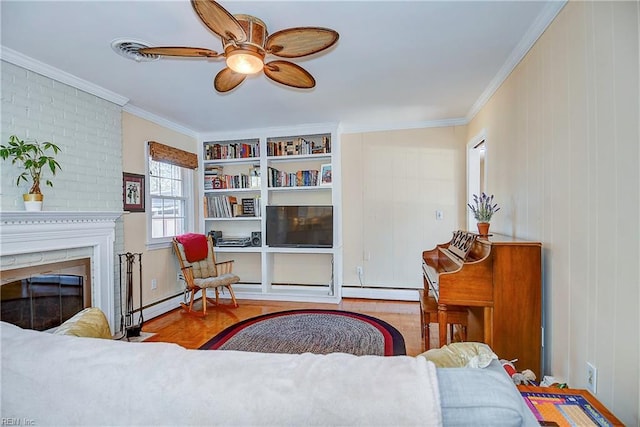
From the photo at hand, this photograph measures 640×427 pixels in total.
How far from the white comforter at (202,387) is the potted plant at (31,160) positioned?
205 cm

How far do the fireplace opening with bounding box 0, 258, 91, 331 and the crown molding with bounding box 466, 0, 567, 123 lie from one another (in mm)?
3905

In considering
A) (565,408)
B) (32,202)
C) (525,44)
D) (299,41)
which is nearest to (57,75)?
(32,202)

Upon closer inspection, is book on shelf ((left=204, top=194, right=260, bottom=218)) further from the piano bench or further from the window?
the piano bench

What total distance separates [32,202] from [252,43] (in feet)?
6.66

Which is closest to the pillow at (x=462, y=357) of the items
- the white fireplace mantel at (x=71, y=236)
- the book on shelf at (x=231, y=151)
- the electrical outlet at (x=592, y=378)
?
the electrical outlet at (x=592, y=378)

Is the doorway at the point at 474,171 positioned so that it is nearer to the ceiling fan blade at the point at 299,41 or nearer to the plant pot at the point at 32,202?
the ceiling fan blade at the point at 299,41

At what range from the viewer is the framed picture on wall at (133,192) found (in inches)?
135

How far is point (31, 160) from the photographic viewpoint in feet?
7.80

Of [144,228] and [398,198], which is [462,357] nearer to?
[398,198]

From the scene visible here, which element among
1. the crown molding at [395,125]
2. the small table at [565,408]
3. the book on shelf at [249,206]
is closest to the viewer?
the small table at [565,408]

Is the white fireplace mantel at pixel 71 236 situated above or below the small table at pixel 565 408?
above

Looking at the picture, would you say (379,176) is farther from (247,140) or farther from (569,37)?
(569,37)

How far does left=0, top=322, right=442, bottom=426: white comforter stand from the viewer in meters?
0.65

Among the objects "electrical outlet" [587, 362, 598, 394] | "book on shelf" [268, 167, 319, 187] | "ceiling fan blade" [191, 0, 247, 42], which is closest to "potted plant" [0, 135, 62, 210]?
"ceiling fan blade" [191, 0, 247, 42]
